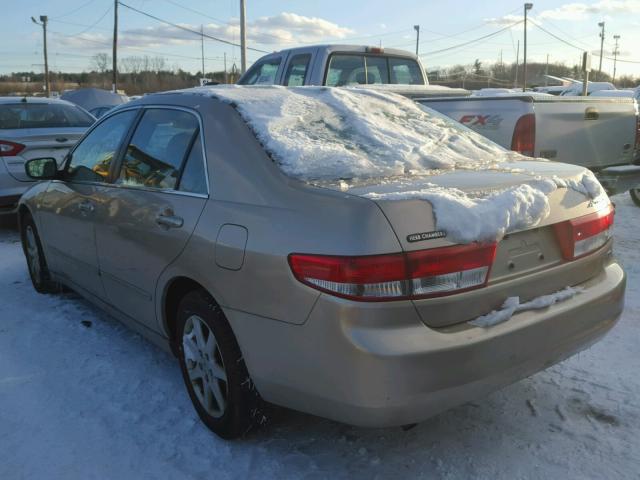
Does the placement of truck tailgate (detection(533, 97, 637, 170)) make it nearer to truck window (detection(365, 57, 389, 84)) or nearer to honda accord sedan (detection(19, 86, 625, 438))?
honda accord sedan (detection(19, 86, 625, 438))

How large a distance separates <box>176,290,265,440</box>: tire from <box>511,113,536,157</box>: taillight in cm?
386

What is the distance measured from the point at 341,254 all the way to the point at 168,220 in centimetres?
116

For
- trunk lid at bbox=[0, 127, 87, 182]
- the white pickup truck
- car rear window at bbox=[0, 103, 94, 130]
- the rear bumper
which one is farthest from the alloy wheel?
car rear window at bbox=[0, 103, 94, 130]

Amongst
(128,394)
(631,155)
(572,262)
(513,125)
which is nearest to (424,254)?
(572,262)

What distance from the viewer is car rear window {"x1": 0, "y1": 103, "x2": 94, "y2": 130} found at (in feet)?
25.1

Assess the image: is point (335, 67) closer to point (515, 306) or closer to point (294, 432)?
point (294, 432)

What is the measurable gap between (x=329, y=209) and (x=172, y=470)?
1359 millimetres

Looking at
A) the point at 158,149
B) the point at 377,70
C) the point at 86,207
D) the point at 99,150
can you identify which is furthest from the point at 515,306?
the point at 377,70

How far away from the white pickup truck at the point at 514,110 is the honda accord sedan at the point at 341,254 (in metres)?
2.38

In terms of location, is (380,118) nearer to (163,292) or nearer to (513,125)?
(163,292)

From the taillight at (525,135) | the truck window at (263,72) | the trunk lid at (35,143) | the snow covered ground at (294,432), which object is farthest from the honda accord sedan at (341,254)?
the truck window at (263,72)

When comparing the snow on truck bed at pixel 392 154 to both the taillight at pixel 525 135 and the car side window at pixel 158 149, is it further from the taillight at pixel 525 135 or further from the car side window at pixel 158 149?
the taillight at pixel 525 135

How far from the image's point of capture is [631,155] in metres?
7.14

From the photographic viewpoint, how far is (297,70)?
26.1ft
